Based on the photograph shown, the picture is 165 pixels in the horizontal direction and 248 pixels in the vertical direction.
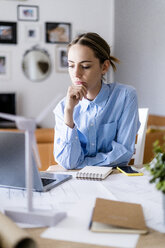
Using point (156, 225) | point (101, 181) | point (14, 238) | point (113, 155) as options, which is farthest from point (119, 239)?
point (113, 155)

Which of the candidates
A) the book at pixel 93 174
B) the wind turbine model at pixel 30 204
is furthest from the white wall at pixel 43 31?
the wind turbine model at pixel 30 204

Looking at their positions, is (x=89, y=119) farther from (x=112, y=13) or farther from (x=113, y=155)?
(x=112, y=13)

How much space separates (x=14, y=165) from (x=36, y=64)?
15.6ft

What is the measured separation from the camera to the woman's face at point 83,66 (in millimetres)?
1377

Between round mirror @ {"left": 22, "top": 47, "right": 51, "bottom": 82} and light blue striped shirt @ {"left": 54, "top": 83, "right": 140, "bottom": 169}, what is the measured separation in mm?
4089

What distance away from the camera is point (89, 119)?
148 centimetres

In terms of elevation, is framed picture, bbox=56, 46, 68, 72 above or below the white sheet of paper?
above

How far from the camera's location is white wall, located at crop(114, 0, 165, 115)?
12.9 feet

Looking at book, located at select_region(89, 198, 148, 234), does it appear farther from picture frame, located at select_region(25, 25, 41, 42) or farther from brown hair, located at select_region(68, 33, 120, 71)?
picture frame, located at select_region(25, 25, 41, 42)

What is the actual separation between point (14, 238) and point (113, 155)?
829mm

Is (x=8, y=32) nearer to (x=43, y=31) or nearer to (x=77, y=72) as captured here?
(x=43, y=31)

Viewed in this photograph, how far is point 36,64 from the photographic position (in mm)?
5531

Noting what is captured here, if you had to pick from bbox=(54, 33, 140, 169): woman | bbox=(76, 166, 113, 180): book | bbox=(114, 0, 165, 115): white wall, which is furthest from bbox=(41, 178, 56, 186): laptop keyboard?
bbox=(114, 0, 165, 115): white wall

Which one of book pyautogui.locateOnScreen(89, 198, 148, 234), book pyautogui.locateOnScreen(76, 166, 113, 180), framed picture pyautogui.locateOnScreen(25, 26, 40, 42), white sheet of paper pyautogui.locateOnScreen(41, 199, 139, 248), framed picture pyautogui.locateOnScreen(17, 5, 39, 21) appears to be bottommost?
book pyautogui.locateOnScreen(76, 166, 113, 180)
